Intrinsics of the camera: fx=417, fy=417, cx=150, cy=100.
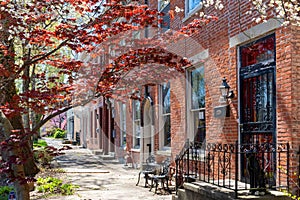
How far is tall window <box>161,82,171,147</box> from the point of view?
13.1 metres

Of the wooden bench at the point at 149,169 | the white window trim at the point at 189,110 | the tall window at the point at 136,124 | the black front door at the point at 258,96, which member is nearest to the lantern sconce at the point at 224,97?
the black front door at the point at 258,96

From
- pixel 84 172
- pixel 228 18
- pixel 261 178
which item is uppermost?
pixel 228 18

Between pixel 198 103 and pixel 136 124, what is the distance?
682 cm

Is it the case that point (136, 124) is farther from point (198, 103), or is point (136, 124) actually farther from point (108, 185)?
point (198, 103)

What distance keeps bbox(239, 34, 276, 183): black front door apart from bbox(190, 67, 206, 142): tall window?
7.29 feet

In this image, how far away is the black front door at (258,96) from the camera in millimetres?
7281

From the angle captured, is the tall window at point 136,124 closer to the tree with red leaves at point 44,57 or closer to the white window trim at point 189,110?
the white window trim at point 189,110

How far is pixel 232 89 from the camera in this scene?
855 centimetres

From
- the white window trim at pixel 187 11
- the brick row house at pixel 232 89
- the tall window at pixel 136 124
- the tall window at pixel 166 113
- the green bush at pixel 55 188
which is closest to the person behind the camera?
the brick row house at pixel 232 89

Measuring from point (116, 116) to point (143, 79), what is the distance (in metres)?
11.5

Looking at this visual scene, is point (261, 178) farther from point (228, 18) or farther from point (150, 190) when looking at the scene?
point (150, 190)

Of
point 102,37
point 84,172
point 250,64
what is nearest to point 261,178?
point 250,64

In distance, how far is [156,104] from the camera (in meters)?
14.0

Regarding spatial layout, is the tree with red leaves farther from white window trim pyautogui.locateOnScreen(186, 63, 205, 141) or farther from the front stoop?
white window trim pyautogui.locateOnScreen(186, 63, 205, 141)
